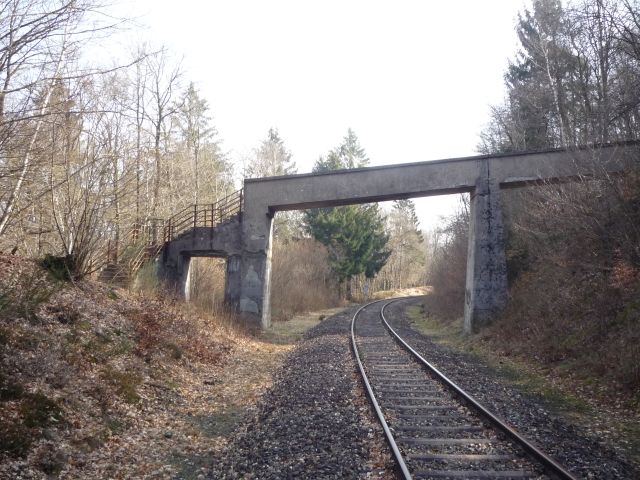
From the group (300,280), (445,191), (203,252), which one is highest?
(445,191)

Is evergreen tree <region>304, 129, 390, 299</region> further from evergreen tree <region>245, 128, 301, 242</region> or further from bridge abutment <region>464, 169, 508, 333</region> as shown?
bridge abutment <region>464, 169, 508, 333</region>

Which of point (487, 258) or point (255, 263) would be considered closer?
point (487, 258)

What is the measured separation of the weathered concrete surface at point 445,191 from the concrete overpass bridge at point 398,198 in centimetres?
3

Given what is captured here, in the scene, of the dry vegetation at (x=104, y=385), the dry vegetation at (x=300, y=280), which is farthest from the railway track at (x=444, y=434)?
the dry vegetation at (x=300, y=280)

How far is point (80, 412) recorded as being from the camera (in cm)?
716

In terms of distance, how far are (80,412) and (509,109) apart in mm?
28304

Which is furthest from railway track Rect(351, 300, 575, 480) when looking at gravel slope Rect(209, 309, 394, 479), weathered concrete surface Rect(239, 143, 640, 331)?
weathered concrete surface Rect(239, 143, 640, 331)

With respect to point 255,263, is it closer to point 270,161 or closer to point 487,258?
point 487,258

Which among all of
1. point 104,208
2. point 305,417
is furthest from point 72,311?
point 305,417

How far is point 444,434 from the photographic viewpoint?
22.4ft

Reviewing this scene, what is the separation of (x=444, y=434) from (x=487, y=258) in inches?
470

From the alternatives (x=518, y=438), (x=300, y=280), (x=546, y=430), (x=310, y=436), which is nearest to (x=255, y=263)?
(x=310, y=436)

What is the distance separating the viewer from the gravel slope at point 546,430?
222 inches

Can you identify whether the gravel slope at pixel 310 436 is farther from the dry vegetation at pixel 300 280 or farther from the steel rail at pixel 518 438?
the dry vegetation at pixel 300 280
